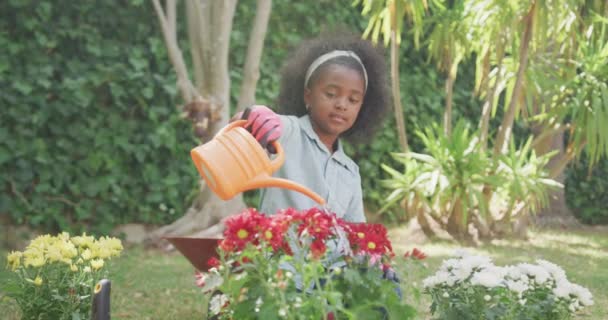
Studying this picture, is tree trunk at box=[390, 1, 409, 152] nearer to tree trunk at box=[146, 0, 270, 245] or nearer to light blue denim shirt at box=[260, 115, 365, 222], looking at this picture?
tree trunk at box=[146, 0, 270, 245]

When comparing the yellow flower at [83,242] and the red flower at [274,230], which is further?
the yellow flower at [83,242]

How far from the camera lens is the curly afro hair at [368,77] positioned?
2246 millimetres

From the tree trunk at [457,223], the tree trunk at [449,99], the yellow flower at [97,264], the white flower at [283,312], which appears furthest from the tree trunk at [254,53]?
the white flower at [283,312]

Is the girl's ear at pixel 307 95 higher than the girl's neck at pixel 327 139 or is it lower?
higher

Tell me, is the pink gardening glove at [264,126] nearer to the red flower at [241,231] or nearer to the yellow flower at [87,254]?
the red flower at [241,231]

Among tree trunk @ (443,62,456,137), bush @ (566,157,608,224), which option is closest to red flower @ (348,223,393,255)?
tree trunk @ (443,62,456,137)

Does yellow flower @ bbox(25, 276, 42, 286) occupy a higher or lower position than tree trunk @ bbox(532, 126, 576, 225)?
higher

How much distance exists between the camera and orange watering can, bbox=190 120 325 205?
1481 millimetres

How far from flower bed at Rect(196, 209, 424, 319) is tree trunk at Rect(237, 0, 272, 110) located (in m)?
3.70

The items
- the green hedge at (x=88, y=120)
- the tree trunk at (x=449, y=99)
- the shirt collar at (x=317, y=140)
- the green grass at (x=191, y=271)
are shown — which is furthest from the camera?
the tree trunk at (x=449, y=99)

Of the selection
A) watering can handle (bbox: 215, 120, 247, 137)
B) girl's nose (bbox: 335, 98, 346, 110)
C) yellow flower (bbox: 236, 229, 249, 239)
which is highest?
girl's nose (bbox: 335, 98, 346, 110)

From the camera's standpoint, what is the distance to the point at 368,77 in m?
2.29

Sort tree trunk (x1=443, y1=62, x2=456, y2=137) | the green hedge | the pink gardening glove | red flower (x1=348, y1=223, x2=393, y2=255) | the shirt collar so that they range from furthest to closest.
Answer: tree trunk (x1=443, y1=62, x2=456, y2=137) < the green hedge < the shirt collar < the pink gardening glove < red flower (x1=348, y1=223, x2=393, y2=255)

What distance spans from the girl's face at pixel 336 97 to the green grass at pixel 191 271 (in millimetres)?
783
